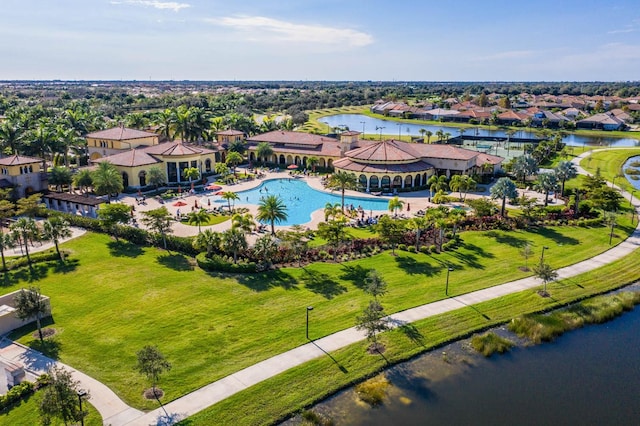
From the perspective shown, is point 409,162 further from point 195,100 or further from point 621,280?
point 195,100

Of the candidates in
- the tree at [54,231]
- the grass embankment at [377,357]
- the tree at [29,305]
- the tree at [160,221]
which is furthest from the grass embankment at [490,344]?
the tree at [54,231]

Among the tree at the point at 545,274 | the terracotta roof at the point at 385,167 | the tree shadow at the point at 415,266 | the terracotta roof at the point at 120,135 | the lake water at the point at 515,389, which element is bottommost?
the lake water at the point at 515,389

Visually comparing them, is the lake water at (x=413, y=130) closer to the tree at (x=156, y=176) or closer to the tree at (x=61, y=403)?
the tree at (x=156, y=176)

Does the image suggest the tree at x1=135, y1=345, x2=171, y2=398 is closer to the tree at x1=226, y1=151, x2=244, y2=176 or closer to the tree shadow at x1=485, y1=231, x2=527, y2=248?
the tree shadow at x1=485, y1=231, x2=527, y2=248

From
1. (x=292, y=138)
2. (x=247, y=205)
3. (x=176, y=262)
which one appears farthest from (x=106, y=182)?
(x=292, y=138)

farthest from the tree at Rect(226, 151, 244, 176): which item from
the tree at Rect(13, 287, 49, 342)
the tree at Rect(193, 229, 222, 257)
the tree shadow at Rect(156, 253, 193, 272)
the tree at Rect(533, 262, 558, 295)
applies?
the tree at Rect(533, 262, 558, 295)

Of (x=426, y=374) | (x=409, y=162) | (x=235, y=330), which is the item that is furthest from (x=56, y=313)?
(x=409, y=162)

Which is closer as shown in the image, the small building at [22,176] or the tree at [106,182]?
the tree at [106,182]
